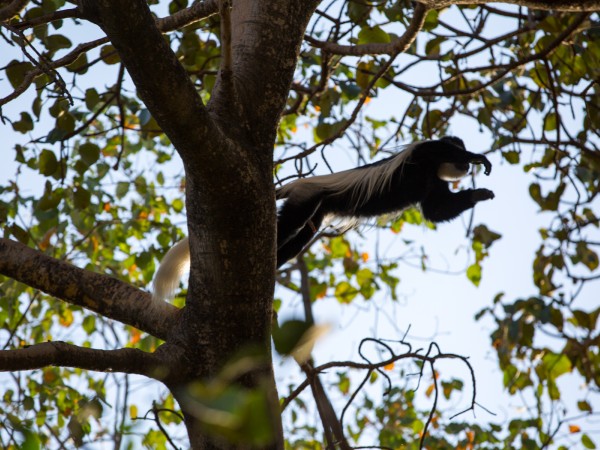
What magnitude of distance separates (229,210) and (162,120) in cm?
19

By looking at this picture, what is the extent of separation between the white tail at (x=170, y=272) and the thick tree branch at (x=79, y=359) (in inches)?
38.2

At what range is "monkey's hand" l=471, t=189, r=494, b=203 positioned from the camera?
8.43 ft

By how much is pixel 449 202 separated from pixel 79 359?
6.76 feet

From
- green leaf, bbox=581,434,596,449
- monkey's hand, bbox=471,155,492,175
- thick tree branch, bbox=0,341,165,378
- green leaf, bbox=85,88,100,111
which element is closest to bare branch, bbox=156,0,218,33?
green leaf, bbox=85,88,100,111

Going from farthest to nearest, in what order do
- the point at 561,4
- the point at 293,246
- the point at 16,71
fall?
the point at 293,246
the point at 16,71
the point at 561,4

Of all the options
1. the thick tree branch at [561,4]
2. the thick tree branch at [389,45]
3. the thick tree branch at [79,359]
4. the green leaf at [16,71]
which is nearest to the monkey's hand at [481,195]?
the thick tree branch at [389,45]

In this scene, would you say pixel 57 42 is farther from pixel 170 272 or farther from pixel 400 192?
pixel 400 192

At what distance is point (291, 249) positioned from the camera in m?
2.37

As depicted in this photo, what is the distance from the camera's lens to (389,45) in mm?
Answer: 1856

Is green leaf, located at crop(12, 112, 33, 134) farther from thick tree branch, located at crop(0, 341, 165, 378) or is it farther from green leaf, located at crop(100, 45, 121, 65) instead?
thick tree branch, located at crop(0, 341, 165, 378)

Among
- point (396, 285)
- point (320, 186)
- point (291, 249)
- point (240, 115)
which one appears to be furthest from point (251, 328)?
point (396, 285)

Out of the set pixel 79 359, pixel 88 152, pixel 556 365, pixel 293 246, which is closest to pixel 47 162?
pixel 88 152

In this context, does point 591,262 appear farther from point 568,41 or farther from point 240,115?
point 240,115

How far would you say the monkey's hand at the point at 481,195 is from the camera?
8.43 feet
